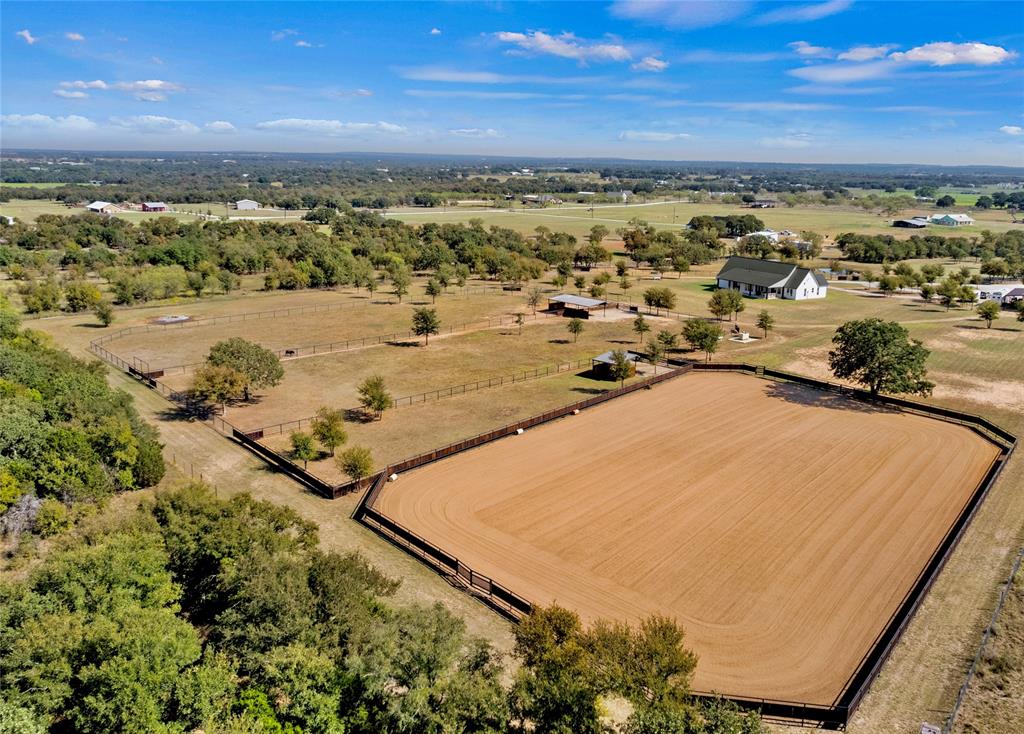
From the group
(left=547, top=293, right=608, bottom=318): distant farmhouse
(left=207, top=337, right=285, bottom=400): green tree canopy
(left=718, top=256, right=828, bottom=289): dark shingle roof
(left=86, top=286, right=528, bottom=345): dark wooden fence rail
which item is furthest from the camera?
(left=718, top=256, right=828, bottom=289): dark shingle roof

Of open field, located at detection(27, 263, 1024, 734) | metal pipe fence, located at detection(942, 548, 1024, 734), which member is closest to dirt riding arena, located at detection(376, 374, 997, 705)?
open field, located at detection(27, 263, 1024, 734)

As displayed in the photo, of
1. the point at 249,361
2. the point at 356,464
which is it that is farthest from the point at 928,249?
the point at 356,464

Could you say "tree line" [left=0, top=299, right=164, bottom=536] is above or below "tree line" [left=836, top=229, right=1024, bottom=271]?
below

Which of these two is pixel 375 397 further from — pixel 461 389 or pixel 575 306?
pixel 575 306

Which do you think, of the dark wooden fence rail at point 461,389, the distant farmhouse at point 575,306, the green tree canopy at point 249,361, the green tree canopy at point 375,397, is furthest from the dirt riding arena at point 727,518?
the distant farmhouse at point 575,306

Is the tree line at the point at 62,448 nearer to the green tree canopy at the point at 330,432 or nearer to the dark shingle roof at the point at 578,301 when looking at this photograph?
the green tree canopy at the point at 330,432

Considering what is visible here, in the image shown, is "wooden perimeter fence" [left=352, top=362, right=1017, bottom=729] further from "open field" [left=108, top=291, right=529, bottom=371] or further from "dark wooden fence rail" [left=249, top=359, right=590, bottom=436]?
"open field" [left=108, top=291, right=529, bottom=371]

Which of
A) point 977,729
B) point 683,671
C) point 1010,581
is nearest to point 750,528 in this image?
point 1010,581
